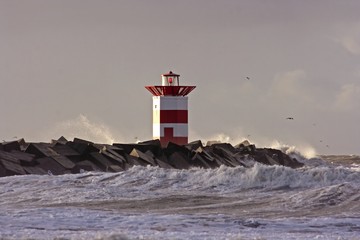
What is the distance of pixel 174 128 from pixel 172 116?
29cm

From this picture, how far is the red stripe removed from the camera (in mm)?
19656

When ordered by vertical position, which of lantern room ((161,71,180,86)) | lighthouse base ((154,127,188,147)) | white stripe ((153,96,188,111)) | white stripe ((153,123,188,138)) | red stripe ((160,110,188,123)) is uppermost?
lantern room ((161,71,180,86))

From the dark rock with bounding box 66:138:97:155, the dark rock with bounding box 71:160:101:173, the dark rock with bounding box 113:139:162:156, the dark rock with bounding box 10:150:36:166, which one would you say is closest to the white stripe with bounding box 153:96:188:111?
the dark rock with bounding box 113:139:162:156

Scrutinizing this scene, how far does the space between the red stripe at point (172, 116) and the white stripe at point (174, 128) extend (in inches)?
3.6

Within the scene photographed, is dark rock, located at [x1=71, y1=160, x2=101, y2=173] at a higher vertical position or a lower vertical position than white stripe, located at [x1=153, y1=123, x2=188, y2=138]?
lower

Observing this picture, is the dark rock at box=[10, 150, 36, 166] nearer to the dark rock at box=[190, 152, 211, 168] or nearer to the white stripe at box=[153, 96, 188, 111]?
the dark rock at box=[190, 152, 211, 168]

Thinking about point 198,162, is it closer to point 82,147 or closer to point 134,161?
point 134,161

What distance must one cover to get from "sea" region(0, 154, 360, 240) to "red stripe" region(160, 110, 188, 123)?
4.98m

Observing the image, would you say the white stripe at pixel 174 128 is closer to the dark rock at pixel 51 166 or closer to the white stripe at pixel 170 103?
the white stripe at pixel 170 103

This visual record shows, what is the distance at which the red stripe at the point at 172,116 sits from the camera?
19.7 m

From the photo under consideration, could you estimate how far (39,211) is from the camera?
10.2 m

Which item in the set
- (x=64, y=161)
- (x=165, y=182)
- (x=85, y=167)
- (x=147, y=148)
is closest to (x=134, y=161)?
(x=147, y=148)

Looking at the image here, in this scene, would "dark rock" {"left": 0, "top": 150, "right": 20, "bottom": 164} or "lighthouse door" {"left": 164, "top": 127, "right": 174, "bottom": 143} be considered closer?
"dark rock" {"left": 0, "top": 150, "right": 20, "bottom": 164}

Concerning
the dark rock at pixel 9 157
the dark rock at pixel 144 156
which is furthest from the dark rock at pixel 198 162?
the dark rock at pixel 9 157
